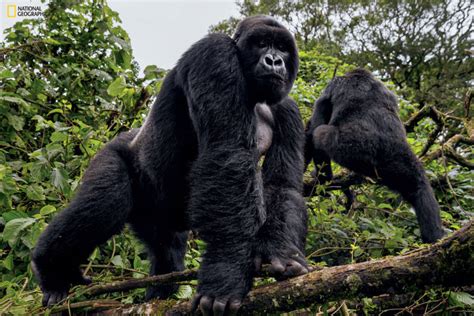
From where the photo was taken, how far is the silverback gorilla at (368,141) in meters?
5.07

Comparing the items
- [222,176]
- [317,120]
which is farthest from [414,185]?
[222,176]

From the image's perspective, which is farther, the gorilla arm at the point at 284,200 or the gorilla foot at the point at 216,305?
the gorilla arm at the point at 284,200

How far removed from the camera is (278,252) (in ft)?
8.91

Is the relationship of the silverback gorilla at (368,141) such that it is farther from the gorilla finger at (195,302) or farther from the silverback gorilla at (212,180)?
the gorilla finger at (195,302)

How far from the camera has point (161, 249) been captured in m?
3.82

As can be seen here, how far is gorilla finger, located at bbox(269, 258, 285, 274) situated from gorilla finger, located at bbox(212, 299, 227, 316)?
0.31 metres

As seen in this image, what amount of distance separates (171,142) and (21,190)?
1.59 meters

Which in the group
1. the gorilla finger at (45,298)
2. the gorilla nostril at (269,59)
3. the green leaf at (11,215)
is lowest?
the gorilla finger at (45,298)

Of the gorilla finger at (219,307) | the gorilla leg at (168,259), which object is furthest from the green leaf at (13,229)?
the gorilla finger at (219,307)

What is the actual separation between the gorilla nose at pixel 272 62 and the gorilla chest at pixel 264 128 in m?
0.55

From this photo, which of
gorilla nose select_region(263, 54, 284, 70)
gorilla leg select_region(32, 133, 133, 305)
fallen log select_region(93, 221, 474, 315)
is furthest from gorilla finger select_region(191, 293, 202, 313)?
gorilla nose select_region(263, 54, 284, 70)

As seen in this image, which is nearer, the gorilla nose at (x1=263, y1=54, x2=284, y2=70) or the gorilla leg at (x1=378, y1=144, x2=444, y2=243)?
the gorilla nose at (x1=263, y1=54, x2=284, y2=70)

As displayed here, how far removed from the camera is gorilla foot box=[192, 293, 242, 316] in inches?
93.5

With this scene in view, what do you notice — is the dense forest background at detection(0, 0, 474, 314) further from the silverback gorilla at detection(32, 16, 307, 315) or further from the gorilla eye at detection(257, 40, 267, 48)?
the gorilla eye at detection(257, 40, 267, 48)
